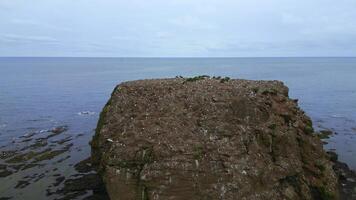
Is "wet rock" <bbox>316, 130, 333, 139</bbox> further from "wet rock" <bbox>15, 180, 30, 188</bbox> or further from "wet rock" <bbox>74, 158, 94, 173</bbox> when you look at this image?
"wet rock" <bbox>15, 180, 30, 188</bbox>

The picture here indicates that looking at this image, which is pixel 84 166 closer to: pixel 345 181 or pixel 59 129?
pixel 59 129

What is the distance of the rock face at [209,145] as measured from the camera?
49.5ft

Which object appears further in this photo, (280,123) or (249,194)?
(280,123)

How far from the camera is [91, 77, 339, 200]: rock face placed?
1509 centimetres

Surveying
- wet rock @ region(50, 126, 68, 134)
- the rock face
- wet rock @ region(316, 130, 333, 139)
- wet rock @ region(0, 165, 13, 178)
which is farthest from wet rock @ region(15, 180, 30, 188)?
wet rock @ region(316, 130, 333, 139)

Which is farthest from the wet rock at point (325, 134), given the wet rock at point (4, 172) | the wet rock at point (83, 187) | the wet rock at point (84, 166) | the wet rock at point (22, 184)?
the wet rock at point (4, 172)

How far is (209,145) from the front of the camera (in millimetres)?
15953

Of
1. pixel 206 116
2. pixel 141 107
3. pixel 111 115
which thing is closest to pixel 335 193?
pixel 206 116

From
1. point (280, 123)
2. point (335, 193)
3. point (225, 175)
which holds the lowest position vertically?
point (335, 193)

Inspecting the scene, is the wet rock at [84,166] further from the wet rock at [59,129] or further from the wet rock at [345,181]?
the wet rock at [345,181]

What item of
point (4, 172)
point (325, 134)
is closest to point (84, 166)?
point (4, 172)

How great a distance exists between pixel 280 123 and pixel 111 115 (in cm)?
793

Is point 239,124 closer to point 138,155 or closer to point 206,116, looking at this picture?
point 206,116

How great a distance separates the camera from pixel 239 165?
1565 centimetres
